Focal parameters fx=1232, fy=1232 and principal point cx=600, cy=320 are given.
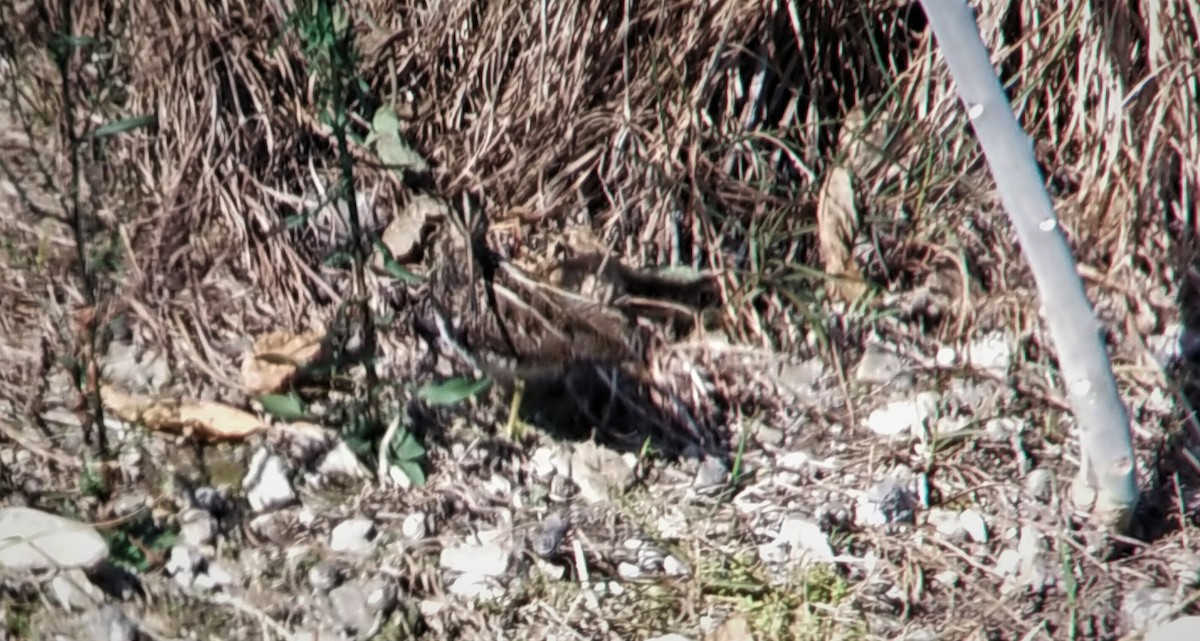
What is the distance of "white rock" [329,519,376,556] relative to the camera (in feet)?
5.79

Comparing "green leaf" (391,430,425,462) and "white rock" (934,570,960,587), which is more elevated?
"green leaf" (391,430,425,462)

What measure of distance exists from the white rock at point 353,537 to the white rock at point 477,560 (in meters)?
0.11

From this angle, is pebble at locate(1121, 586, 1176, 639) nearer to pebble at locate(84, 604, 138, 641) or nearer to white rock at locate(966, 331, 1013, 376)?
white rock at locate(966, 331, 1013, 376)

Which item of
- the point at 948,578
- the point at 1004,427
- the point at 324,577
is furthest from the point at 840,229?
the point at 324,577

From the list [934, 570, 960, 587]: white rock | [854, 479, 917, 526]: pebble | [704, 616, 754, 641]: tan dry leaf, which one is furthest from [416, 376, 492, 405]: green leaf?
[934, 570, 960, 587]: white rock

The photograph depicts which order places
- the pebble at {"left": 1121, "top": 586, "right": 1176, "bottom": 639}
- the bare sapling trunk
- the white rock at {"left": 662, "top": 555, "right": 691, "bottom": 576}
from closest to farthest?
1. the bare sapling trunk
2. the pebble at {"left": 1121, "top": 586, "right": 1176, "bottom": 639}
3. the white rock at {"left": 662, "top": 555, "right": 691, "bottom": 576}

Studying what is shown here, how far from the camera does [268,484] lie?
Answer: 1823mm

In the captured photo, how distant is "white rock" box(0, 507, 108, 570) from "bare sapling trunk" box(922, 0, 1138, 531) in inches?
50.9

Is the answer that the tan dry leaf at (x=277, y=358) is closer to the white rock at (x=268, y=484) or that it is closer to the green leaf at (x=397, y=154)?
the white rock at (x=268, y=484)

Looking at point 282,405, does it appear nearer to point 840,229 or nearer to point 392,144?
point 392,144

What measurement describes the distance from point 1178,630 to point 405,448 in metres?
1.09

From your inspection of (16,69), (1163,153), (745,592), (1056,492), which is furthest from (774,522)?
(16,69)

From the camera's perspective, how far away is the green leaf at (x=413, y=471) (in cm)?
183

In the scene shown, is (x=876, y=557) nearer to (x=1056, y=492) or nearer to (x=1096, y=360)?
(x=1056, y=492)
